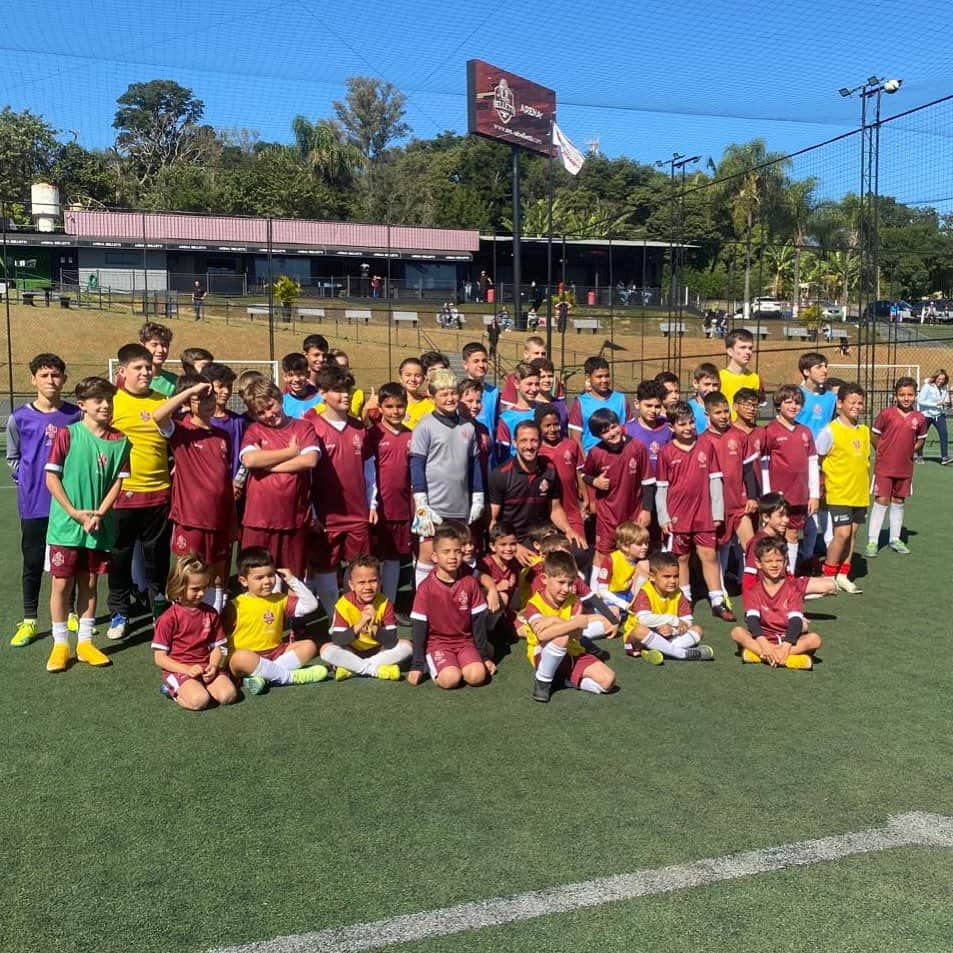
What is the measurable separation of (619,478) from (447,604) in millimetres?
1806

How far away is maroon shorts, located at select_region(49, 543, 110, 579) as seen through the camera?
222 inches

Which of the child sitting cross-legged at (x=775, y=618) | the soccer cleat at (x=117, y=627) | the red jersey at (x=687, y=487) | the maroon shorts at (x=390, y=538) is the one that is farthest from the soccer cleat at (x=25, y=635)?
the child sitting cross-legged at (x=775, y=618)

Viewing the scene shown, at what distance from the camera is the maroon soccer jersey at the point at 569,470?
6414mm

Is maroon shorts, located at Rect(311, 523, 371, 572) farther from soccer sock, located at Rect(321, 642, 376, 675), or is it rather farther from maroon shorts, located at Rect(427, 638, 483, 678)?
maroon shorts, located at Rect(427, 638, 483, 678)

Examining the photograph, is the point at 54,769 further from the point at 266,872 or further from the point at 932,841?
the point at 932,841

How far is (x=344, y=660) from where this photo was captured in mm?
5434

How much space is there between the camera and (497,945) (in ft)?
9.65

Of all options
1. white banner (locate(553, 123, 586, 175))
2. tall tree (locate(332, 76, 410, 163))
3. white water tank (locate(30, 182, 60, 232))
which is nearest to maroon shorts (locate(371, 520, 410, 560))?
white banner (locate(553, 123, 586, 175))

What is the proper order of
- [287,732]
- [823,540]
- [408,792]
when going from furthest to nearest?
[823,540] < [287,732] < [408,792]

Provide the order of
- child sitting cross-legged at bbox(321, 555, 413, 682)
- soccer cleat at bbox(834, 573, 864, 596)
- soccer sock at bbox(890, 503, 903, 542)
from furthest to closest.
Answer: soccer sock at bbox(890, 503, 903, 542)
soccer cleat at bbox(834, 573, 864, 596)
child sitting cross-legged at bbox(321, 555, 413, 682)

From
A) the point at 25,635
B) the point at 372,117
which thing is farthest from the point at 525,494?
the point at 372,117

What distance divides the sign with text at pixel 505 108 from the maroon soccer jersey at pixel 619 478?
28574mm

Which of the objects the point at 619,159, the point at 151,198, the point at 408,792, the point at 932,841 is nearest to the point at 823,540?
the point at 932,841

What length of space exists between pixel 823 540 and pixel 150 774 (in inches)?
247
